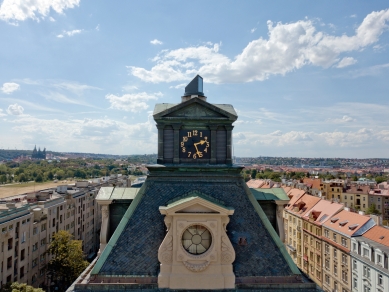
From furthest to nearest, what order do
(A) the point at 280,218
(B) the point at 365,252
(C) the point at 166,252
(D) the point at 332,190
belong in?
(D) the point at 332,190, (B) the point at 365,252, (A) the point at 280,218, (C) the point at 166,252

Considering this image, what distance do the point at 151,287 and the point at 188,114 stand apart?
27.2 feet

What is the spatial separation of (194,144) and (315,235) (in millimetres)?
55669

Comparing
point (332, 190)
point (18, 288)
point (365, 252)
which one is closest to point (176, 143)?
point (18, 288)

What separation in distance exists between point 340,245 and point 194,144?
48.9 meters

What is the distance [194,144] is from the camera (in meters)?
15.8

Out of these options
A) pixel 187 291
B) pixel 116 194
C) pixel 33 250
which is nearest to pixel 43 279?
pixel 33 250

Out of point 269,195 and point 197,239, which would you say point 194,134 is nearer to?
point 197,239

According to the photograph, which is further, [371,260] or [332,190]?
[332,190]

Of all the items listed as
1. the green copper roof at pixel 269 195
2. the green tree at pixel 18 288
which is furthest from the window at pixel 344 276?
the green tree at pixel 18 288

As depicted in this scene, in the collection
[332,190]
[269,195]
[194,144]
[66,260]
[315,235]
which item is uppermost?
[194,144]

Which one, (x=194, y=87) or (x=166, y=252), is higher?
(x=194, y=87)

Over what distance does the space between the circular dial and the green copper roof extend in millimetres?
4557

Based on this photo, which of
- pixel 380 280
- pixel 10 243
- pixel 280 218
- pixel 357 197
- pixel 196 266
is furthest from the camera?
pixel 357 197

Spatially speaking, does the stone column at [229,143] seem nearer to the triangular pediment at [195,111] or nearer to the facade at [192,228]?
the facade at [192,228]
